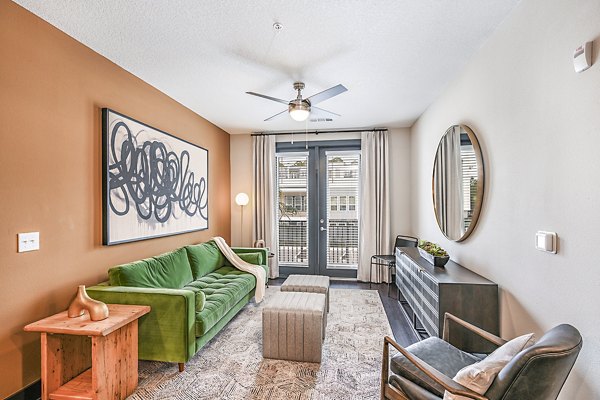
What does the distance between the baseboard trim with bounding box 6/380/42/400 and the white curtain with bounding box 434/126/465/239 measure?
11.8 ft

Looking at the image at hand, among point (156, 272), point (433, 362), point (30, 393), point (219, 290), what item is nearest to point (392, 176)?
point (219, 290)

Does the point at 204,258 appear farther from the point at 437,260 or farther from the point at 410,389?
the point at 410,389

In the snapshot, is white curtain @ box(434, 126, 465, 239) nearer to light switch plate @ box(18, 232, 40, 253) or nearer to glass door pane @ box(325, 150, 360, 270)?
glass door pane @ box(325, 150, 360, 270)

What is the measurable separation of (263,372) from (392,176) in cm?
388

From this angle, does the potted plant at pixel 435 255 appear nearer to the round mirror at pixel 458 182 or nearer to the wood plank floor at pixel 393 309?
the round mirror at pixel 458 182

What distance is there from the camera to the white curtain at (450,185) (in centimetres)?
291

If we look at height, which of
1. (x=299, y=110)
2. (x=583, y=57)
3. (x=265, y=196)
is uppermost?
(x=299, y=110)

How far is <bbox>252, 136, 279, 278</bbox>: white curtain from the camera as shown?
546 cm

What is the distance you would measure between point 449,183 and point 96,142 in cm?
341

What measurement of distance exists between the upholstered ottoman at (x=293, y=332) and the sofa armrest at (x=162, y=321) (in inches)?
25.7

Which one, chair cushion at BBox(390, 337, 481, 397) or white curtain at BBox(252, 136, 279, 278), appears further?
white curtain at BBox(252, 136, 279, 278)

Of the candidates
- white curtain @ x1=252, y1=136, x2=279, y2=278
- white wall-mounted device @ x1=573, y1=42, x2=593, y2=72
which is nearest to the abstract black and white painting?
white curtain @ x1=252, y1=136, x2=279, y2=278

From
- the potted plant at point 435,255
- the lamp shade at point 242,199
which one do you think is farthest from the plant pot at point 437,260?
the lamp shade at point 242,199

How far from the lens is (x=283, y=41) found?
2.45 meters
